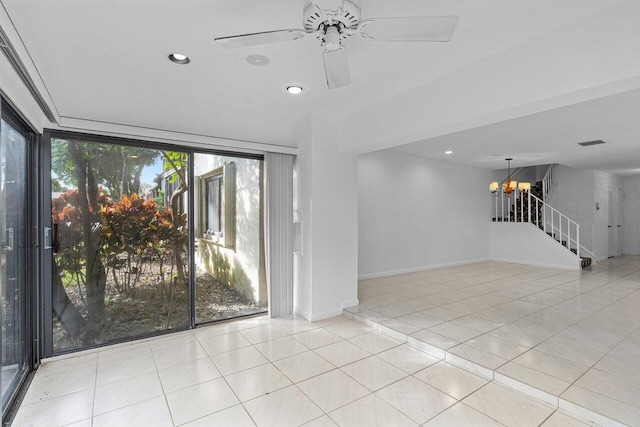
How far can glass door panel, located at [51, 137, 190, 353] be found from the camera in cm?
307

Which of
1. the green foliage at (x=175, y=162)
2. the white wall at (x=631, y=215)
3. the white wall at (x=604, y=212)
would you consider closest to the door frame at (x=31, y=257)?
the green foliage at (x=175, y=162)

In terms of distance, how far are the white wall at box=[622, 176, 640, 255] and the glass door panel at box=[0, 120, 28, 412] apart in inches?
548

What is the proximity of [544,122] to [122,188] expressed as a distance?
17.5ft

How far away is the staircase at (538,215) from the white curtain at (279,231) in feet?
20.9

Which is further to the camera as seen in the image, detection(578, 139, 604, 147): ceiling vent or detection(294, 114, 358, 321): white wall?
detection(578, 139, 604, 147): ceiling vent

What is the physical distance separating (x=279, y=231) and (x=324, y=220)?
0.62 metres

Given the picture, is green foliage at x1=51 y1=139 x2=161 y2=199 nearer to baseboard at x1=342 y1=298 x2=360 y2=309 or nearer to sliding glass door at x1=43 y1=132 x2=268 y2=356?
sliding glass door at x1=43 y1=132 x2=268 y2=356

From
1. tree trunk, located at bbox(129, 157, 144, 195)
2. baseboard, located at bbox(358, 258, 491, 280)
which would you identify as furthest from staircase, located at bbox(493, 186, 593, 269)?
tree trunk, located at bbox(129, 157, 144, 195)

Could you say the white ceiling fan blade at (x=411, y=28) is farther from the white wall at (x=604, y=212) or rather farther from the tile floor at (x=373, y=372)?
the white wall at (x=604, y=212)

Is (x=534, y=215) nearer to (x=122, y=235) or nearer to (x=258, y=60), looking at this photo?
(x=258, y=60)

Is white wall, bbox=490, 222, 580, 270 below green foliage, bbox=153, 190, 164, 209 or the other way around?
below

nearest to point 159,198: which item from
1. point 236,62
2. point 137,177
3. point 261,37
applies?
point 137,177

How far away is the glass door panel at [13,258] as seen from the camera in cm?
230

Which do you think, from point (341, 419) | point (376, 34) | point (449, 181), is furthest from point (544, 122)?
Result: point (341, 419)
